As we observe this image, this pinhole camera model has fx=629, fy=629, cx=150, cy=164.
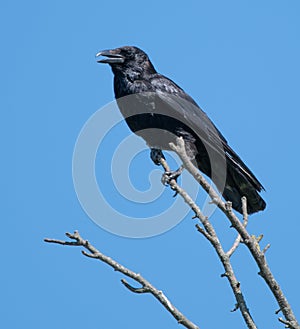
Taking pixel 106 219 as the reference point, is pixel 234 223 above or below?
below

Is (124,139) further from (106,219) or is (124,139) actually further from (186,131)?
(106,219)

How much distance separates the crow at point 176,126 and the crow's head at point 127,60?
75 millimetres

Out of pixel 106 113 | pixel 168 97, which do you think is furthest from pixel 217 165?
pixel 106 113

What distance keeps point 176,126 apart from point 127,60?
1.16 m

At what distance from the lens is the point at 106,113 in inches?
289

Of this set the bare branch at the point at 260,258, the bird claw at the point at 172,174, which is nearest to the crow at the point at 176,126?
the bird claw at the point at 172,174

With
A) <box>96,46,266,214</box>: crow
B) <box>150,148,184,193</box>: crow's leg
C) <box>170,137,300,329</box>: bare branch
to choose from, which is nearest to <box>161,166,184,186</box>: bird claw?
<box>150,148,184,193</box>: crow's leg

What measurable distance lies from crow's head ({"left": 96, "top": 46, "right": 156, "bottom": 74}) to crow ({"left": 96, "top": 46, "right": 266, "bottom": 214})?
8 centimetres

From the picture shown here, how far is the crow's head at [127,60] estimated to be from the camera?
752cm

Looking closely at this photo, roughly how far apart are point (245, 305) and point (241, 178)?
3.00m

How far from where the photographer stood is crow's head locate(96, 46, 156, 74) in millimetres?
7516

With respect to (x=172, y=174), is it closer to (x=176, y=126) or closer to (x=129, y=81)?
(x=176, y=126)

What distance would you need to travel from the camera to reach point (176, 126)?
23.1 ft

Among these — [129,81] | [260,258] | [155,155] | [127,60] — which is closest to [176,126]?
[155,155]
